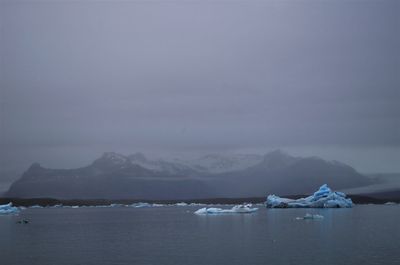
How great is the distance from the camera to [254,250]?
4209cm

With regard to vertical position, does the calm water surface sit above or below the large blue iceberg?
below

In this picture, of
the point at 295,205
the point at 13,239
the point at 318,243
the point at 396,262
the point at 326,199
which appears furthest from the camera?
the point at 295,205

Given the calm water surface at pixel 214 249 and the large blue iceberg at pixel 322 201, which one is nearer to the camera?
the calm water surface at pixel 214 249

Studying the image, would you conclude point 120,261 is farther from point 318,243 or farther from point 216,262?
point 318,243

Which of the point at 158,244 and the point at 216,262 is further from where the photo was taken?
the point at 158,244

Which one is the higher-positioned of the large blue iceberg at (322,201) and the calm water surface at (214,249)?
the large blue iceberg at (322,201)

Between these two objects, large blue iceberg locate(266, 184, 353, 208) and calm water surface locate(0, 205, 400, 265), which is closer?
calm water surface locate(0, 205, 400, 265)

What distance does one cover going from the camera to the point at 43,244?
169 feet

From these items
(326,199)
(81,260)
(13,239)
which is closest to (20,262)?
(81,260)

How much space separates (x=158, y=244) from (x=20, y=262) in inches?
527

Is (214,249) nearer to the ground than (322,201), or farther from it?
nearer to the ground

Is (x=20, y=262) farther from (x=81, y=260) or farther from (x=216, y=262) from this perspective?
(x=216, y=262)

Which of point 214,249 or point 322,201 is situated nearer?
point 214,249

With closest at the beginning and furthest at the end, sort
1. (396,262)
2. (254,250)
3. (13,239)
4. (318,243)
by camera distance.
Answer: (396,262)
(254,250)
(318,243)
(13,239)
